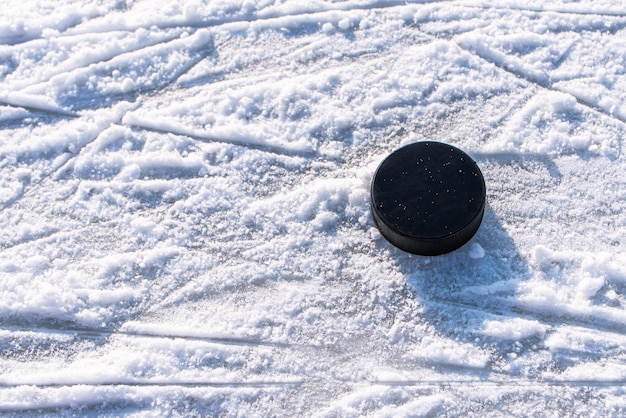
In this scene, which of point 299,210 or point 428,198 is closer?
point 428,198

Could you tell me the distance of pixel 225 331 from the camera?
186 centimetres

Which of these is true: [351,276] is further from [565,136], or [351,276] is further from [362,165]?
[565,136]

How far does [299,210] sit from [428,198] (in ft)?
1.40

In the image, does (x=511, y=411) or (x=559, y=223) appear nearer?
(x=511, y=411)

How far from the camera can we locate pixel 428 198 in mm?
1864

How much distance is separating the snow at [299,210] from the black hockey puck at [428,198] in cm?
12

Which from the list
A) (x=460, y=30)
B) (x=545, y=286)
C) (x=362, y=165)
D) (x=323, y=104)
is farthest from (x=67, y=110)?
(x=545, y=286)

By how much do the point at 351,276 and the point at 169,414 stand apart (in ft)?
2.22

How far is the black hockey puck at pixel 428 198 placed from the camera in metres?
1.83

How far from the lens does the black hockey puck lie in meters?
1.83

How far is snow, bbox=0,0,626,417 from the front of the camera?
180 centimetres

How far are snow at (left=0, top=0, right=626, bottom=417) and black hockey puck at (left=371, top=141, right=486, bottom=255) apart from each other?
12 cm

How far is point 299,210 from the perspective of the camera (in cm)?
202

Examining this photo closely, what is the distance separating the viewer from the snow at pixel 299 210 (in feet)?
5.91
